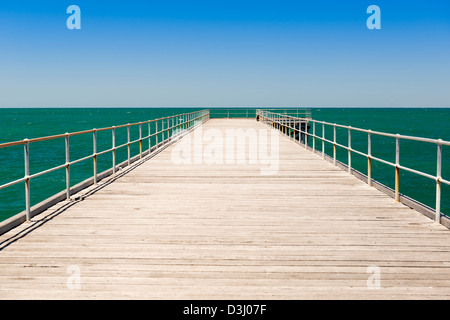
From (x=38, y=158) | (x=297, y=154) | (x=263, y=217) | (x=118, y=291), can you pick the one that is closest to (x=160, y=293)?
(x=118, y=291)

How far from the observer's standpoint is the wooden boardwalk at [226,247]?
4027 millimetres

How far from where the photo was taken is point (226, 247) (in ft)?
17.1

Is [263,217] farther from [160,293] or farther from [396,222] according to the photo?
[160,293]

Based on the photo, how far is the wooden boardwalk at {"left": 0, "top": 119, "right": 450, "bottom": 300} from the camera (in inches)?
159
